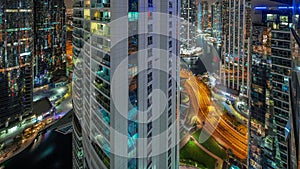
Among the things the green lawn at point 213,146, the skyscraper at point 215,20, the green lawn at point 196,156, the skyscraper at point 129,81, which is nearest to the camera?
the skyscraper at point 129,81

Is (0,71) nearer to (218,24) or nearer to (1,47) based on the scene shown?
(1,47)

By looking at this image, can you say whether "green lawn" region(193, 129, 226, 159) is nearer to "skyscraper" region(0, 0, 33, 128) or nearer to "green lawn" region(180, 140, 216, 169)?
"green lawn" region(180, 140, 216, 169)

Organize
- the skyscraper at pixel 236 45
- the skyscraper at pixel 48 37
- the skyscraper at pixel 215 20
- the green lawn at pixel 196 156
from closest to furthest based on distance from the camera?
the green lawn at pixel 196 156 → the skyscraper at pixel 236 45 → the skyscraper at pixel 48 37 → the skyscraper at pixel 215 20

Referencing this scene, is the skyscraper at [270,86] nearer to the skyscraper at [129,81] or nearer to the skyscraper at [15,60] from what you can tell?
the skyscraper at [129,81]

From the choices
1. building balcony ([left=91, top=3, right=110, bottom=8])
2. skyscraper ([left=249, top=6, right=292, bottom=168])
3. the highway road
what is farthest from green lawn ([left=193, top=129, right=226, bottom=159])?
building balcony ([left=91, top=3, right=110, bottom=8])

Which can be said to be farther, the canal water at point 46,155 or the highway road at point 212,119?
the highway road at point 212,119

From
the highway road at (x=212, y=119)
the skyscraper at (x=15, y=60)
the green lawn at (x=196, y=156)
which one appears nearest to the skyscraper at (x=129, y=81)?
the green lawn at (x=196, y=156)

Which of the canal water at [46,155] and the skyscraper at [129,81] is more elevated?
the skyscraper at [129,81]
